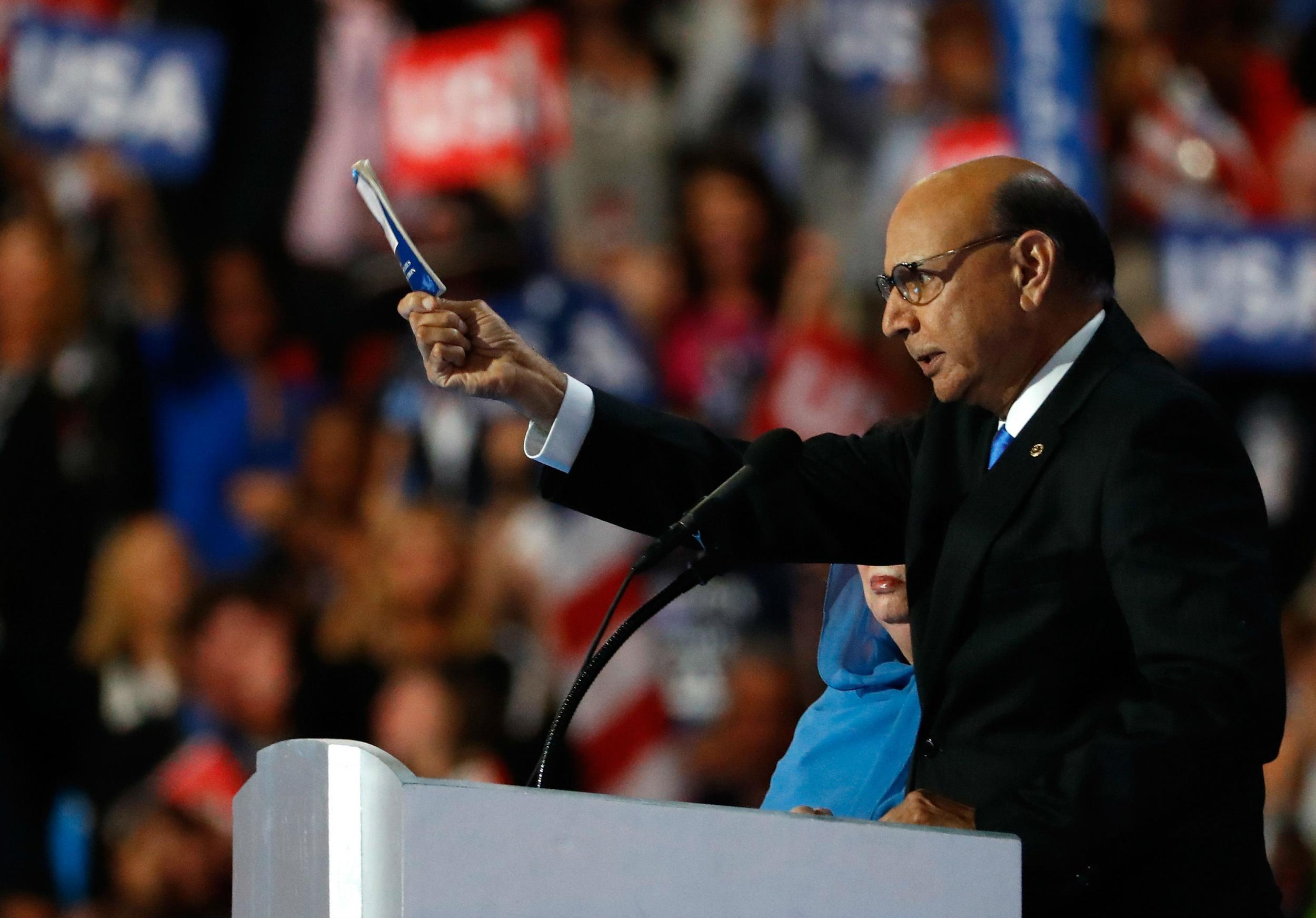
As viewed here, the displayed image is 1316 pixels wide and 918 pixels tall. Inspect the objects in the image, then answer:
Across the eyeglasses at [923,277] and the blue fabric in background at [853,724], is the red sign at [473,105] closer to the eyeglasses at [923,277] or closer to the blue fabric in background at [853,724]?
the blue fabric in background at [853,724]

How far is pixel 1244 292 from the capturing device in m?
6.83

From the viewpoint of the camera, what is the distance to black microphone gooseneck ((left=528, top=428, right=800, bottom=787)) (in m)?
1.89

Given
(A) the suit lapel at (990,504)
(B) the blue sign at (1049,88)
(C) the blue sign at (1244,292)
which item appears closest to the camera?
(A) the suit lapel at (990,504)

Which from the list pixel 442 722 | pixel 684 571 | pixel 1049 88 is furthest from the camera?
pixel 1049 88

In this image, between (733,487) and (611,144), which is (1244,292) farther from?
(733,487)

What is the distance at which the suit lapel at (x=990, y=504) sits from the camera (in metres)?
2.01

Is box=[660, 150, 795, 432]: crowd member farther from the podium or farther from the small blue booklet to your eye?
the podium

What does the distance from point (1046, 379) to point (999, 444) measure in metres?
0.10

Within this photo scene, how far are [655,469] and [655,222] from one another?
4.16 metres

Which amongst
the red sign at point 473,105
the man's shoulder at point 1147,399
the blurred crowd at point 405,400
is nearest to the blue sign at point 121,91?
the blurred crowd at point 405,400

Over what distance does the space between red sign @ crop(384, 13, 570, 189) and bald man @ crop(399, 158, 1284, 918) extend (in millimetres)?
4147

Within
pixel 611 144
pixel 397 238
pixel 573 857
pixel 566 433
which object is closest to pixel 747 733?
pixel 611 144

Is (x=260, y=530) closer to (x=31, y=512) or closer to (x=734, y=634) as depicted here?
(x=31, y=512)

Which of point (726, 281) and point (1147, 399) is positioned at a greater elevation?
point (1147, 399)
